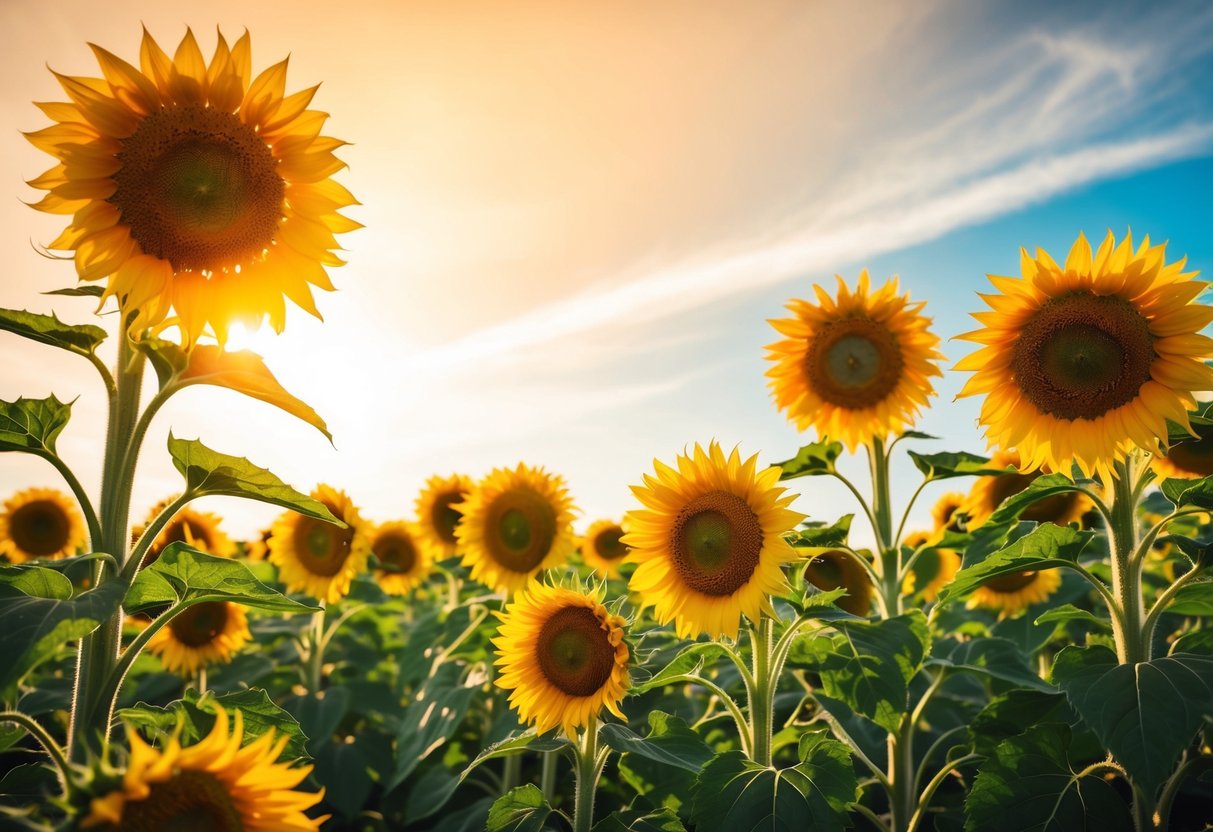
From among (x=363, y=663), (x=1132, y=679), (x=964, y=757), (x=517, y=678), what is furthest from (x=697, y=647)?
(x=363, y=663)

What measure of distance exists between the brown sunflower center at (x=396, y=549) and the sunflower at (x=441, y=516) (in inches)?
19.7

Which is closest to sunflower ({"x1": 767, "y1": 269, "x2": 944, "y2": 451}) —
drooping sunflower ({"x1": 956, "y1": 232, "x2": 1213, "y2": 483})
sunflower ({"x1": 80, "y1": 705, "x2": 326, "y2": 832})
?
drooping sunflower ({"x1": 956, "y1": 232, "x2": 1213, "y2": 483})

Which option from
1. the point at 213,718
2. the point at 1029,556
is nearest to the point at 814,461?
the point at 1029,556

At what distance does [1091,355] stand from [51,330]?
3.68 meters

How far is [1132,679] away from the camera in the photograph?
8.97 ft

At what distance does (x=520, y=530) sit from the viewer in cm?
573

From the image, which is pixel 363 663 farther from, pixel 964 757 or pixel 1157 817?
pixel 1157 817

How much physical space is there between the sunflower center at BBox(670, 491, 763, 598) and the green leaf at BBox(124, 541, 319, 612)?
1.65 metres

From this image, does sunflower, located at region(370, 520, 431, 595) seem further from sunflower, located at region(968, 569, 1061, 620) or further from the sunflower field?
sunflower, located at region(968, 569, 1061, 620)

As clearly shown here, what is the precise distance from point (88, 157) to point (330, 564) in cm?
438

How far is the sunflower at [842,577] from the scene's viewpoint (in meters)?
4.41

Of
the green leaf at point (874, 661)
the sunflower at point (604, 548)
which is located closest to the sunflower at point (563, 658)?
the green leaf at point (874, 661)

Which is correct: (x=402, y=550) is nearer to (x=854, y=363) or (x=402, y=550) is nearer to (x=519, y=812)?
(x=519, y=812)

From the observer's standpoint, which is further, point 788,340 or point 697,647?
point 788,340
